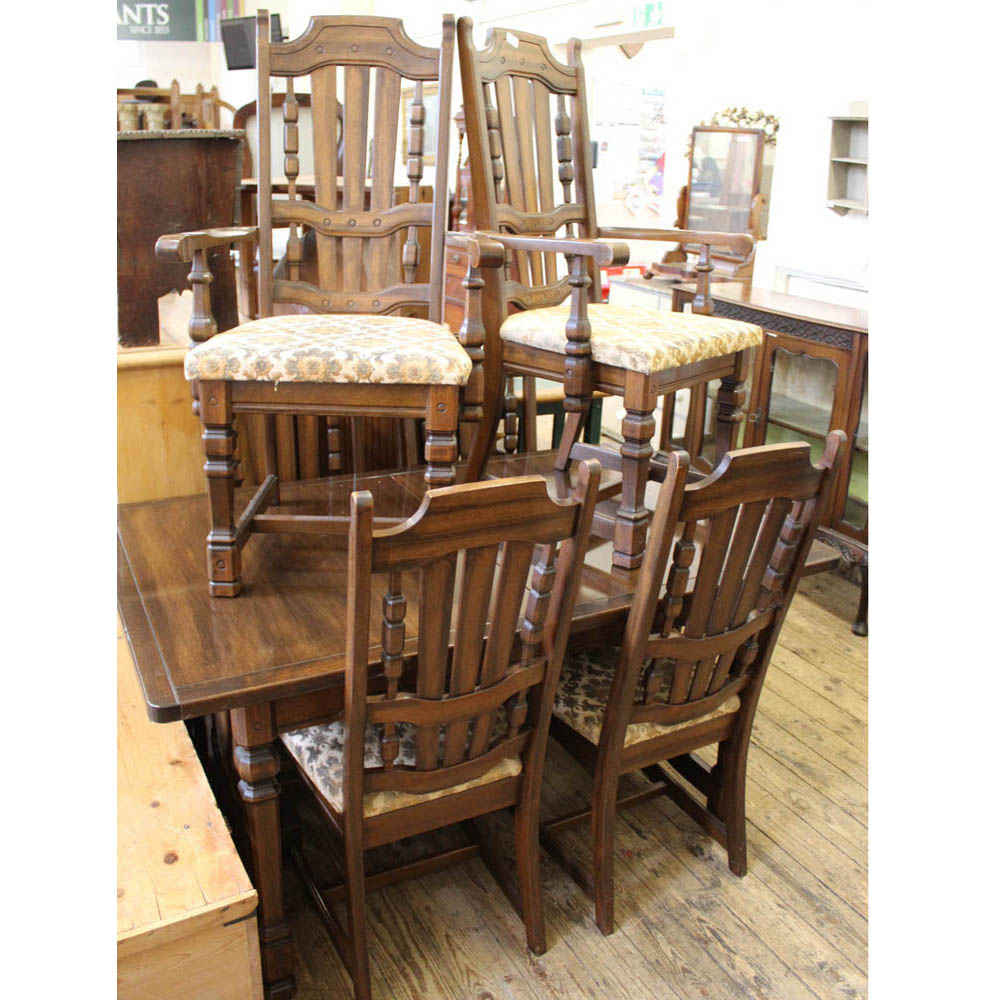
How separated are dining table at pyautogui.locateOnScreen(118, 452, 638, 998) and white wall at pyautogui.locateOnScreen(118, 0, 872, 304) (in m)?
2.52

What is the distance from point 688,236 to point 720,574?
1.09 m

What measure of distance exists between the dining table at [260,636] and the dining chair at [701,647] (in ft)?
0.55

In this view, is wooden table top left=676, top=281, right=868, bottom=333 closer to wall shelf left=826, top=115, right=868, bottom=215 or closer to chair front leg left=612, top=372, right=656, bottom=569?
wall shelf left=826, top=115, right=868, bottom=215

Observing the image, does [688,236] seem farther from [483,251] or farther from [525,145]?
[483,251]

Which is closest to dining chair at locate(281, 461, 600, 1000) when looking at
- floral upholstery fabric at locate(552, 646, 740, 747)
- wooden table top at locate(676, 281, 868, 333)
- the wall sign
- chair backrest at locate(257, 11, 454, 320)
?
floral upholstery fabric at locate(552, 646, 740, 747)

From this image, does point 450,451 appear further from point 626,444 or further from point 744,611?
point 744,611

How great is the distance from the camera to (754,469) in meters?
1.49

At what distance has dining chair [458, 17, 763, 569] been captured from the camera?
1.95 metres

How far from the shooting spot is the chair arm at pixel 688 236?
2312mm

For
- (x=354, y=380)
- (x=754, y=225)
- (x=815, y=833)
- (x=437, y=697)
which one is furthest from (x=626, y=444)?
(x=754, y=225)

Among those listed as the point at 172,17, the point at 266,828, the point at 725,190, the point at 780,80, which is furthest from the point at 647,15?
the point at 172,17

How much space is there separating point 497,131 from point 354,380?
889 millimetres

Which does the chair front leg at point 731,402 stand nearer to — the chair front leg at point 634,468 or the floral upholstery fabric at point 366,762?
the chair front leg at point 634,468

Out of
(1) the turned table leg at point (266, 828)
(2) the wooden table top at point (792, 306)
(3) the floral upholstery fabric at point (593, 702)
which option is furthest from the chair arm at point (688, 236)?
(1) the turned table leg at point (266, 828)
